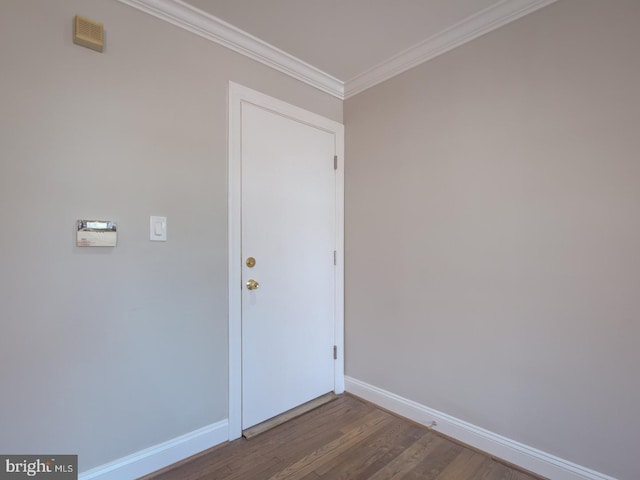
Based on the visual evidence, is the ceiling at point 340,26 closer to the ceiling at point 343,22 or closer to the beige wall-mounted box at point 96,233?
the ceiling at point 343,22

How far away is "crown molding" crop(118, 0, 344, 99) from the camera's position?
172 cm

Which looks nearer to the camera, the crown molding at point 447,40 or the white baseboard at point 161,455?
the white baseboard at point 161,455

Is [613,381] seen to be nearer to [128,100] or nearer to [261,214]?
[261,214]

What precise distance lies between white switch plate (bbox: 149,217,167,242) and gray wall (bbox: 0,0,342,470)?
3 centimetres

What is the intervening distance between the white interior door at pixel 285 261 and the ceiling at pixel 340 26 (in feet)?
1.39

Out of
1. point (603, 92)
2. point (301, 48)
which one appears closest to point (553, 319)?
point (603, 92)

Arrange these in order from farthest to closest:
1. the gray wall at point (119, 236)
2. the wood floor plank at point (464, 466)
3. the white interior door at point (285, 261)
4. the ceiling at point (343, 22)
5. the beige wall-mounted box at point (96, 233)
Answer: the white interior door at point (285, 261), the ceiling at point (343, 22), the wood floor plank at point (464, 466), the beige wall-mounted box at point (96, 233), the gray wall at point (119, 236)

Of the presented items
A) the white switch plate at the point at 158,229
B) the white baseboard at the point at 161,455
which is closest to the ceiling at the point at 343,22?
the white switch plate at the point at 158,229

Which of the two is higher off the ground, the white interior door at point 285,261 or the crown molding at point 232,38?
the crown molding at point 232,38

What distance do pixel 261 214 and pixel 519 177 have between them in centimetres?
155

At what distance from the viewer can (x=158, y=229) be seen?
173cm

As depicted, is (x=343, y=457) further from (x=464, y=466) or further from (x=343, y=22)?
(x=343, y=22)

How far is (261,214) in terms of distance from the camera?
2.15 m

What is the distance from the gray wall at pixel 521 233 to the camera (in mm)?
1472
